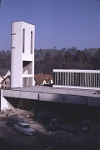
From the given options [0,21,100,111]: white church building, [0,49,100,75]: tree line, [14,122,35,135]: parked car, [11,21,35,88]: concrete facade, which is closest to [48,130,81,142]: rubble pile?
[14,122,35,135]: parked car

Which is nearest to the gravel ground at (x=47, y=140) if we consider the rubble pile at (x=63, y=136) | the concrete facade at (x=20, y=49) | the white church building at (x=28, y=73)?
the rubble pile at (x=63, y=136)

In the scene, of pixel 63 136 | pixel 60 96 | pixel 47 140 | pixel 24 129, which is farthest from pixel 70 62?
pixel 47 140

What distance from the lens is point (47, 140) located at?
3.41 m

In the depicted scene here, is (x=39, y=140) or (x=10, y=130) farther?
(x=10, y=130)

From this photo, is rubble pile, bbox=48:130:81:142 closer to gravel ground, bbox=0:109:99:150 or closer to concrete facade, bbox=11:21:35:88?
gravel ground, bbox=0:109:99:150

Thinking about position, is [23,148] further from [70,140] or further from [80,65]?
[80,65]

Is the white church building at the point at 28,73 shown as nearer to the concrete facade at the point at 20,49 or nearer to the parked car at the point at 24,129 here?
the concrete facade at the point at 20,49

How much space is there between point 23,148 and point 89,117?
2.31m

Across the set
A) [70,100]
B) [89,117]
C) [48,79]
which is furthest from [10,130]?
[48,79]

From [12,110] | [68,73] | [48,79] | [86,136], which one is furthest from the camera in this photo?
[48,79]

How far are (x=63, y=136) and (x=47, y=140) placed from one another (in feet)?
1.01

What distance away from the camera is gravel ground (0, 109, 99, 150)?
3025 mm

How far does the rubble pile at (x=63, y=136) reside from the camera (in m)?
3.45

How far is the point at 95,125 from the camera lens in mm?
4566
